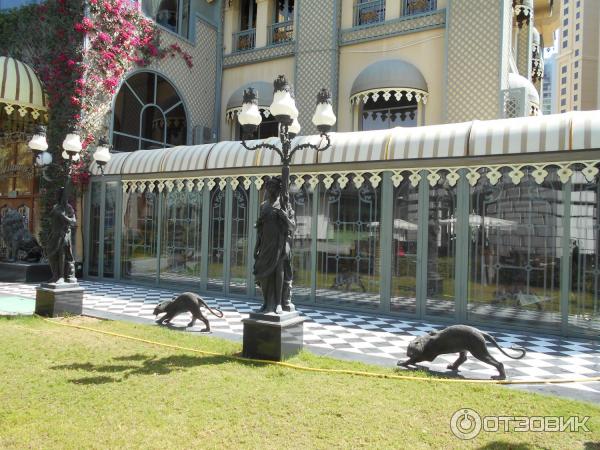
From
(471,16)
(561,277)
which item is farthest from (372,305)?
(471,16)

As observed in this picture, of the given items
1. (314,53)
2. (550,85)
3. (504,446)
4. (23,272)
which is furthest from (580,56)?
(504,446)

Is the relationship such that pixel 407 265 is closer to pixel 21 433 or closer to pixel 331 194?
pixel 331 194

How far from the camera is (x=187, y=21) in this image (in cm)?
1627

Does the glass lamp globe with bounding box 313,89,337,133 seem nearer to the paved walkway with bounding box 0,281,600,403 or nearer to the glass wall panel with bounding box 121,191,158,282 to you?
the paved walkway with bounding box 0,281,600,403

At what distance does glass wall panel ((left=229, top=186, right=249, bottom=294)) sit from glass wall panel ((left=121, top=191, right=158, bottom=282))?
2.50 m

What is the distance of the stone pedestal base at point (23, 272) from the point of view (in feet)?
40.1

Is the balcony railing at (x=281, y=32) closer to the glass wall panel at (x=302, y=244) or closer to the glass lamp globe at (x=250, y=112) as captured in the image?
the glass wall panel at (x=302, y=244)

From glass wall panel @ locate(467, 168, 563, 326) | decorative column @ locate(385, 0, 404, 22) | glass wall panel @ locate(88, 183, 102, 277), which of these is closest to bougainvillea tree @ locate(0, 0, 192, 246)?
glass wall panel @ locate(88, 183, 102, 277)

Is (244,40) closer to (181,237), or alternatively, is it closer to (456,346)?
(181,237)

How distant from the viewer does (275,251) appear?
569 centimetres

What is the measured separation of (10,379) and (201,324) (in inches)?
134

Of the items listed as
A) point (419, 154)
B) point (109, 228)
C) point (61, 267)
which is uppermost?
point (419, 154)

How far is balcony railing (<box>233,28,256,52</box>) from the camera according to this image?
661 inches

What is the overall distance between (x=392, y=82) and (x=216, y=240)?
659 cm
